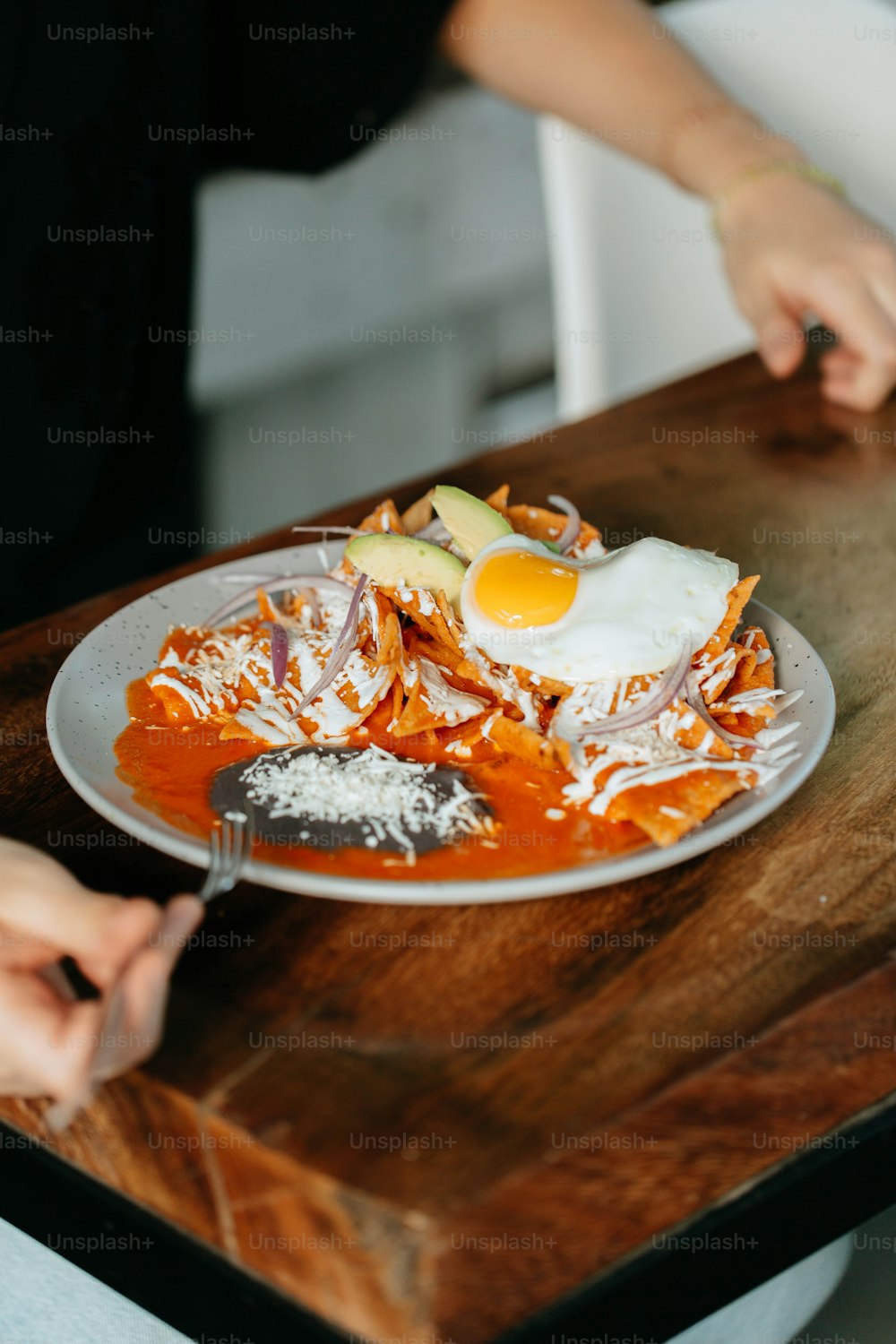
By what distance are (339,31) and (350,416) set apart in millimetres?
1672

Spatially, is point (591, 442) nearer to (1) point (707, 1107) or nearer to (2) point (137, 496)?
(2) point (137, 496)

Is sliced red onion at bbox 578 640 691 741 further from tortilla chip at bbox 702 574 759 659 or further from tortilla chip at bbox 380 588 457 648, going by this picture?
tortilla chip at bbox 380 588 457 648

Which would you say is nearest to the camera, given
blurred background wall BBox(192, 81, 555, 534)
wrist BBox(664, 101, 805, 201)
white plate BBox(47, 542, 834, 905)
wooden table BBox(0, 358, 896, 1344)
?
wooden table BBox(0, 358, 896, 1344)

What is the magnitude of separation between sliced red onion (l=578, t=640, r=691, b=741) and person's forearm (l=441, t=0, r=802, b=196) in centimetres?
103

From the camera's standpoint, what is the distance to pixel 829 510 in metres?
1.45

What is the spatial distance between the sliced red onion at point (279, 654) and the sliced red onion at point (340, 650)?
0.03m

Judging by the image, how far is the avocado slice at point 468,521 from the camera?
3.51 feet

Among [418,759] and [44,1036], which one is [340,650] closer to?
[418,759]

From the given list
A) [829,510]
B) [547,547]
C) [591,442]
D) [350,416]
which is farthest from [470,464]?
[350,416]

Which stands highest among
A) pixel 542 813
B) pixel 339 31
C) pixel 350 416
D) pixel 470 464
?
pixel 339 31

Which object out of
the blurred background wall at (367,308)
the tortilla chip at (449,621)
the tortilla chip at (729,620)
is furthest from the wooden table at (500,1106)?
the blurred background wall at (367,308)

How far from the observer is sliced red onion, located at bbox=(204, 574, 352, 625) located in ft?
A: 3.57

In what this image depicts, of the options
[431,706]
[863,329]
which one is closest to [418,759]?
[431,706]

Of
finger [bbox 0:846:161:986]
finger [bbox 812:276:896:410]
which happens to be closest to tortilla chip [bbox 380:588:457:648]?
finger [bbox 0:846:161:986]
